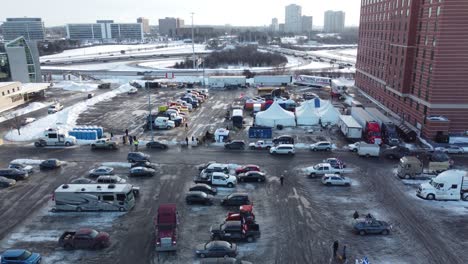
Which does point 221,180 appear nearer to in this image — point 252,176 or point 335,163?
point 252,176

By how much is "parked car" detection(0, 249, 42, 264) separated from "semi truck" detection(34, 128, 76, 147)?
22.5m

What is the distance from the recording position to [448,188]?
89.6 ft

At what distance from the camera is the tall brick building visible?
3975 cm

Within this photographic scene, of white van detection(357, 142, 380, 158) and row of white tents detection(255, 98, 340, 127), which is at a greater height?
row of white tents detection(255, 98, 340, 127)

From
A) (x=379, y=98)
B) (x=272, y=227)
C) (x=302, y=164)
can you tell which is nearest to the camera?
(x=272, y=227)

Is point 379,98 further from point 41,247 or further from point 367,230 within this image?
point 41,247

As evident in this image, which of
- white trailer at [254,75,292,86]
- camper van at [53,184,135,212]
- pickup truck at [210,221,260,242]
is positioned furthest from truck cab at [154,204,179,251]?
white trailer at [254,75,292,86]

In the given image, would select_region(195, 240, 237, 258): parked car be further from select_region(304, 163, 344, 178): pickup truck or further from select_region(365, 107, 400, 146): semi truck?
select_region(365, 107, 400, 146): semi truck

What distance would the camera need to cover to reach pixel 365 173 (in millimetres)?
32812

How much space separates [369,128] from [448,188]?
15053mm

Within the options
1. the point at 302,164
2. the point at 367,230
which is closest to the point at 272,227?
the point at 367,230

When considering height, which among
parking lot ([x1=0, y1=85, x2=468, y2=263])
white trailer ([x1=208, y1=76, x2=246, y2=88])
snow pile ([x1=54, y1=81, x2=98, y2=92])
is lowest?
parking lot ([x1=0, y1=85, x2=468, y2=263])

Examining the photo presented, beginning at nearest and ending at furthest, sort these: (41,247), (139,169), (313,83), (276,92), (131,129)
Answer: (41,247), (139,169), (131,129), (276,92), (313,83)

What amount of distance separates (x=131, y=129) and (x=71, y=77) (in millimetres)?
56107
